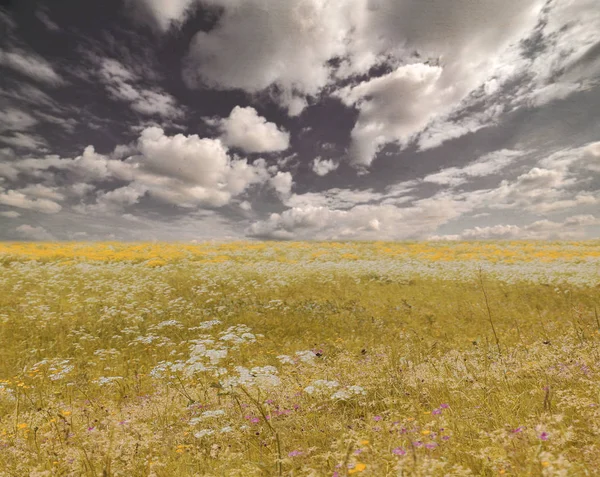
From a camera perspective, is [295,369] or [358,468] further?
[295,369]

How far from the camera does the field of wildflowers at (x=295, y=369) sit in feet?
12.7

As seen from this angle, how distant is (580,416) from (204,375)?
24.5ft

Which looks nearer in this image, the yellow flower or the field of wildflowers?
the yellow flower

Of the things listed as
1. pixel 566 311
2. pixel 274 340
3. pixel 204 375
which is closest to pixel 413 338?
pixel 274 340

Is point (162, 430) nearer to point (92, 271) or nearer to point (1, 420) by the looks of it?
point (1, 420)

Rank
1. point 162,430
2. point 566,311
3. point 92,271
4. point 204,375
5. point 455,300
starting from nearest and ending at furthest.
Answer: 1. point 162,430
2. point 204,375
3. point 566,311
4. point 455,300
5. point 92,271

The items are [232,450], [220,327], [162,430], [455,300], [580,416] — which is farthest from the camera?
[455,300]

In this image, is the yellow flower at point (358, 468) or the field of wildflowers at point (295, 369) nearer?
the yellow flower at point (358, 468)

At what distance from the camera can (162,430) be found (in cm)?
525

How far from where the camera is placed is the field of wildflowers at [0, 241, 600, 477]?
3.88 metres

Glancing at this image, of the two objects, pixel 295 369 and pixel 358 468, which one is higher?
pixel 358 468

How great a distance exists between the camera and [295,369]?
25.5 feet

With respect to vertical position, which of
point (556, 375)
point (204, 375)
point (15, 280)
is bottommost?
point (204, 375)

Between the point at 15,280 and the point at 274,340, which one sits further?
the point at 15,280
